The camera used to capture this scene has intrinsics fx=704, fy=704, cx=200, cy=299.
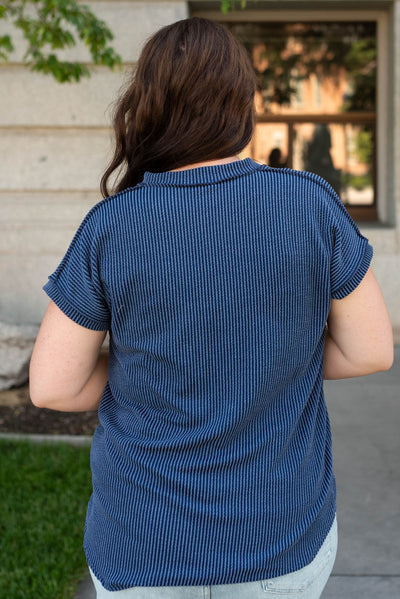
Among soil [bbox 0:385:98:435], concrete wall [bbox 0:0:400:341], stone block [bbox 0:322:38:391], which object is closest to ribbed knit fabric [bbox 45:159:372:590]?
soil [bbox 0:385:98:435]

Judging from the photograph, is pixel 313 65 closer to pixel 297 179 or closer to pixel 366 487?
pixel 366 487

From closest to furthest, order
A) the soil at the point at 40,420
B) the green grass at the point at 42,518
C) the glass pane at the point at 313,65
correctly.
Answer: the green grass at the point at 42,518, the soil at the point at 40,420, the glass pane at the point at 313,65

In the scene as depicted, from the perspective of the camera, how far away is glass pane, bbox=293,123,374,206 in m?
8.02

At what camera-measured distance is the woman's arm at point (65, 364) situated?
1319 mm

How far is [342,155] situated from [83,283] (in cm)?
726

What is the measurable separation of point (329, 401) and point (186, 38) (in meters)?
4.52

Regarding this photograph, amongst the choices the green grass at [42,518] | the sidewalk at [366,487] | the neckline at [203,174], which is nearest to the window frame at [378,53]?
the sidewalk at [366,487]

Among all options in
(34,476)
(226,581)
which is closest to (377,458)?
(34,476)

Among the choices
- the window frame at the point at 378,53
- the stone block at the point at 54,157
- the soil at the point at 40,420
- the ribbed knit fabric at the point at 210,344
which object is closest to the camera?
the ribbed knit fabric at the point at 210,344

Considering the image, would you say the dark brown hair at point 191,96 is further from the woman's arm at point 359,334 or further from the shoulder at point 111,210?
the woman's arm at point 359,334

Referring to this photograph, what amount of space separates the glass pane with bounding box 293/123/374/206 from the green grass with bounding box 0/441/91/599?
194 inches

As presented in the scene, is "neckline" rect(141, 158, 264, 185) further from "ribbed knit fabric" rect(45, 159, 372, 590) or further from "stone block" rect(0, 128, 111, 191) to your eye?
"stone block" rect(0, 128, 111, 191)

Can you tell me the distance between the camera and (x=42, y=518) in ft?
11.5

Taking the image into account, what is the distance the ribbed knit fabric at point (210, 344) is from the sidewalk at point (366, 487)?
1829 millimetres
